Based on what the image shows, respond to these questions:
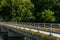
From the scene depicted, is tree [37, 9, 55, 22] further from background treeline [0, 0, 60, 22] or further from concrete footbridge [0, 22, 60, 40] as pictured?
concrete footbridge [0, 22, 60, 40]

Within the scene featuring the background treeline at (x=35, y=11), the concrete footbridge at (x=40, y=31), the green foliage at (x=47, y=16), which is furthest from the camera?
the background treeline at (x=35, y=11)

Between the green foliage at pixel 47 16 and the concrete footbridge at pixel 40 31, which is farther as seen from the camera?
the green foliage at pixel 47 16

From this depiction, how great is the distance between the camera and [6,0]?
196ft

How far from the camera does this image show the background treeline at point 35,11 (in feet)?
168

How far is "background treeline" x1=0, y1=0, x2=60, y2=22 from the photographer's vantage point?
168 feet

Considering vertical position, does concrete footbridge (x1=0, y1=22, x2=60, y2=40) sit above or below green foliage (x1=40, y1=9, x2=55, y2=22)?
above

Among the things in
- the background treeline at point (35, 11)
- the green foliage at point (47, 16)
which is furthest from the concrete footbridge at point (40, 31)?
the background treeline at point (35, 11)

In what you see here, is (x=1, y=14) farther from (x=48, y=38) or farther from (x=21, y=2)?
(x=48, y=38)

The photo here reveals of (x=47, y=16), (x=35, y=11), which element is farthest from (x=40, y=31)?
(x=35, y=11)

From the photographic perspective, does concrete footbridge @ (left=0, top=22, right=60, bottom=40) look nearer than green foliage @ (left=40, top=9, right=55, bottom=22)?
Yes

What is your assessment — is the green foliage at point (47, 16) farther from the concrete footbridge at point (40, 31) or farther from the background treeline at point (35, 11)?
the concrete footbridge at point (40, 31)

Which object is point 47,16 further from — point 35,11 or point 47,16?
point 35,11

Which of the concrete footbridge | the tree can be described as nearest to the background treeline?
the tree

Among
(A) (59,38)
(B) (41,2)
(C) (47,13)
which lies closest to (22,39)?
(C) (47,13)
